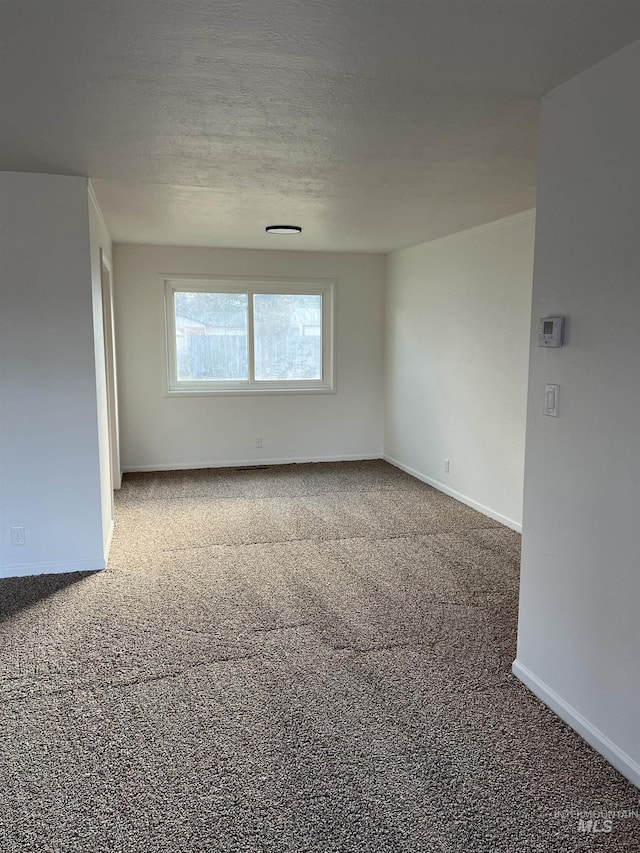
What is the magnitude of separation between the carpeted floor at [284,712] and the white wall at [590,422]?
0.81ft

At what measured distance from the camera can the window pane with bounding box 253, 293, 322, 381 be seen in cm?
642

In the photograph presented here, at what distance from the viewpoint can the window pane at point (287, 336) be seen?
6422 mm

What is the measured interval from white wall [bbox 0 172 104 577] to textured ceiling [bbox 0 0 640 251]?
0.27m

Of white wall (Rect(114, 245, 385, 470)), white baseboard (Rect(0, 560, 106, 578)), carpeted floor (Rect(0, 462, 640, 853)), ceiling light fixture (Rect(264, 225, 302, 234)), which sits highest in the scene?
ceiling light fixture (Rect(264, 225, 302, 234))

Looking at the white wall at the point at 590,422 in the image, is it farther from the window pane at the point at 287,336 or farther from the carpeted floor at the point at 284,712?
the window pane at the point at 287,336

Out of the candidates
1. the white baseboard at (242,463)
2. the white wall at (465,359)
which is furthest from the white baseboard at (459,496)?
the white baseboard at (242,463)

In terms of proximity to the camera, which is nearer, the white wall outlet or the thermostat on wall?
the thermostat on wall

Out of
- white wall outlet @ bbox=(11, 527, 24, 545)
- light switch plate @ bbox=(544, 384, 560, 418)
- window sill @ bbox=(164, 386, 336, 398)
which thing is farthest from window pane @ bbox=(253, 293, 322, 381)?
light switch plate @ bbox=(544, 384, 560, 418)

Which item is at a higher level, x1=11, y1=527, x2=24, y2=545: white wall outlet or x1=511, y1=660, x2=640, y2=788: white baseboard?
x1=11, y1=527, x2=24, y2=545: white wall outlet

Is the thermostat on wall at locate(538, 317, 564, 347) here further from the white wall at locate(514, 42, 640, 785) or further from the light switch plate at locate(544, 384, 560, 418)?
the light switch plate at locate(544, 384, 560, 418)

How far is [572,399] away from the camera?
7.03 ft

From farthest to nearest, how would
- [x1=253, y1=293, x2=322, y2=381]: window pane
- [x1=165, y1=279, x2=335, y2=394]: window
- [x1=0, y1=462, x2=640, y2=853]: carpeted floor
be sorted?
[x1=253, y1=293, x2=322, y2=381]: window pane
[x1=165, y1=279, x2=335, y2=394]: window
[x1=0, y1=462, x2=640, y2=853]: carpeted floor

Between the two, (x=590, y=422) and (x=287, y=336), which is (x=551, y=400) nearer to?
(x=590, y=422)

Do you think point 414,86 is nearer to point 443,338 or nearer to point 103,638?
point 103,638
